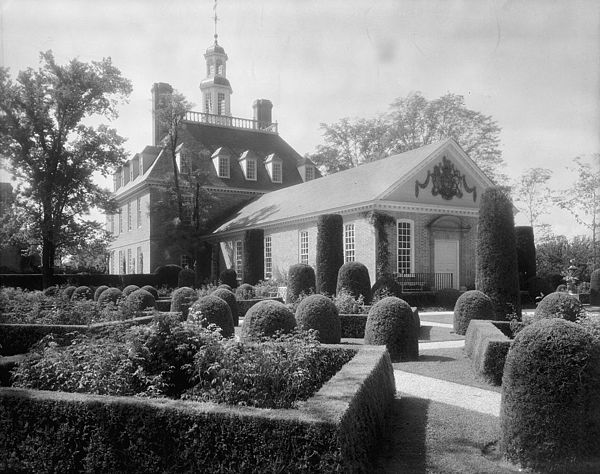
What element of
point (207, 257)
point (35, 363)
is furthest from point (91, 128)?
point (35, 363)

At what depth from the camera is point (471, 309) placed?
15695mm

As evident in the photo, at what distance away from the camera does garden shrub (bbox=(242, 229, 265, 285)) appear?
30.1 meters

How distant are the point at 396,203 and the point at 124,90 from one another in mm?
19192

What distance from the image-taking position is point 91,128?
34.6 metres

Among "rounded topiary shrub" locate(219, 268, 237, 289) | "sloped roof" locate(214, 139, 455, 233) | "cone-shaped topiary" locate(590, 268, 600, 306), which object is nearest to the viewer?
"sloped roof" locate(214, 139, 455, 233)

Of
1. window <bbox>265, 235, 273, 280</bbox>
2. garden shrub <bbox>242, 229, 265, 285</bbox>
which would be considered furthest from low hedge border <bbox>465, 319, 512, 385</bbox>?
window <bbox>265, 235, 273, 280</bbox>

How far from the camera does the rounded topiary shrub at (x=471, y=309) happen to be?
1563cm

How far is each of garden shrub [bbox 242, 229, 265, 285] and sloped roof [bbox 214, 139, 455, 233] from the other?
1732 millimetres

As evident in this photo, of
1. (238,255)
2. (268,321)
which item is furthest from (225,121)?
(268,321)

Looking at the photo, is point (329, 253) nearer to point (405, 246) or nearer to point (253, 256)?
point (405, 246)

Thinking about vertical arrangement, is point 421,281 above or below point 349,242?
below

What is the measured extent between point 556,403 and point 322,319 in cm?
778

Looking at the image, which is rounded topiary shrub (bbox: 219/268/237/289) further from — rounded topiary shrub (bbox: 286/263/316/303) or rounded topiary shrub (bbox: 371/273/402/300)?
rounded topiary shrub (bbox: 371/273/402/300)

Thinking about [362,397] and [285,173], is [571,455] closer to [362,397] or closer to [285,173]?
[362,397]
